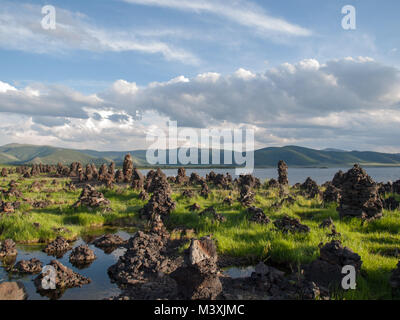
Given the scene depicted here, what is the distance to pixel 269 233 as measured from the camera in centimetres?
1180

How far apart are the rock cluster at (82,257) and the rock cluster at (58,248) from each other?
1.07 metres

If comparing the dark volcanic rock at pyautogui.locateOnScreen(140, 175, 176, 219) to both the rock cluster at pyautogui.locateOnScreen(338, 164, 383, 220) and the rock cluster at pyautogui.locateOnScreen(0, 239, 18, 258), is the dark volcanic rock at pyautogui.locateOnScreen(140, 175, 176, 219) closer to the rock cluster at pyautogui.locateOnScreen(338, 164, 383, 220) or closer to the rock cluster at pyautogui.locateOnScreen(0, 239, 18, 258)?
the rock cluster at pyautogui.locateOnScreen(0, 239, 18, 258)

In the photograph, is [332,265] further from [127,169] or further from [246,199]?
[127,169]

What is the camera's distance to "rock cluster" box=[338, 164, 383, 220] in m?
14.6

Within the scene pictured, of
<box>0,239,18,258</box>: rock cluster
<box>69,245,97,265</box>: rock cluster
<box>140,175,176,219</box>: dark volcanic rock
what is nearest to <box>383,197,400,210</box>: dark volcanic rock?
<box>140,175,176,219</box>: dark volcanic rock

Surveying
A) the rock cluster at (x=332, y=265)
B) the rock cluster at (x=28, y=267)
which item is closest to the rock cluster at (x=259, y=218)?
the rock cluster at (x=332, y=265)

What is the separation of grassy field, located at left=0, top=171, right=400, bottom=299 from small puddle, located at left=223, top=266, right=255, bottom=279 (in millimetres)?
874

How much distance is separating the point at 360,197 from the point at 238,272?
9.85 metres

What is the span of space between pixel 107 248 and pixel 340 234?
33.7 feet

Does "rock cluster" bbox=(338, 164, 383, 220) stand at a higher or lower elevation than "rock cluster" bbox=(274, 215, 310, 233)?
higher

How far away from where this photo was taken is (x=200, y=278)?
6750mm

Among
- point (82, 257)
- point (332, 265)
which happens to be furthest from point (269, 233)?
point (82, 257)
